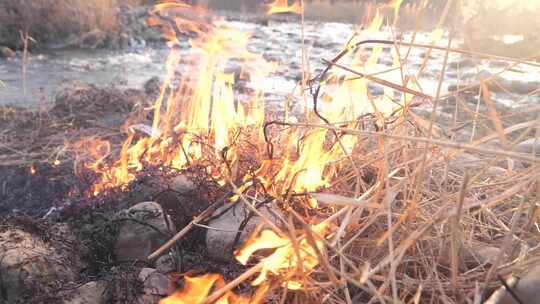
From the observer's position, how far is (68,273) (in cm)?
192

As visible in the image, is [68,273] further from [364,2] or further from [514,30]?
[364,2]

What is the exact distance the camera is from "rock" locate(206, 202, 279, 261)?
2.01 metres

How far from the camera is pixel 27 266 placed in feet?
5.93

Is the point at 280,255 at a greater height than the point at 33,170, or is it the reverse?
the point at 280,255

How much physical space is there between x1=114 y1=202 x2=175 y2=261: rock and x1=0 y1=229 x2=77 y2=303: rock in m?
0.25

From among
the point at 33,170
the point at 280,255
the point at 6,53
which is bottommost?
the point at 33,170

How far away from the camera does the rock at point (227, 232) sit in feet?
6.61

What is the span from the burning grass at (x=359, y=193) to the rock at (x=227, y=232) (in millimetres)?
60

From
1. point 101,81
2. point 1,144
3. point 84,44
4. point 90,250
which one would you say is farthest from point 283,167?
point 84,44

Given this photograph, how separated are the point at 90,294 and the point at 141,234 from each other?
458 mm

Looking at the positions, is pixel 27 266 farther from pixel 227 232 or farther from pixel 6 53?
pixel 6 53

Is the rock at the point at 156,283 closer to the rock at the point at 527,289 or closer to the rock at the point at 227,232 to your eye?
the rock at the point at 227,232

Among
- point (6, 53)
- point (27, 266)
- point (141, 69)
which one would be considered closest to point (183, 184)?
point (27, 266)

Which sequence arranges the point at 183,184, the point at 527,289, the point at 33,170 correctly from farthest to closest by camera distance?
1. the point at 33,170
2. the point at 183,184
3. the point at 527,289
